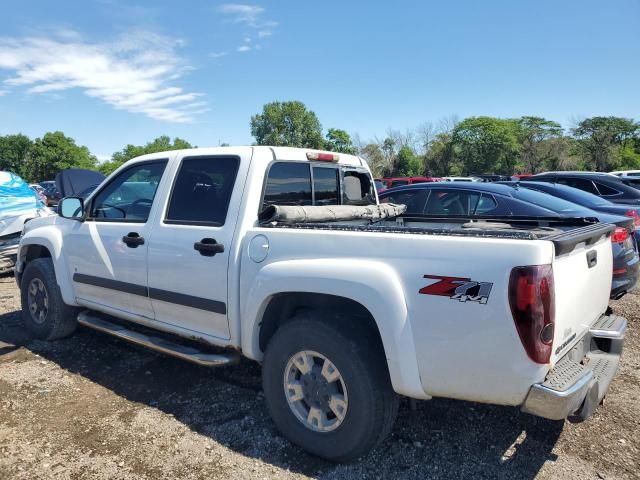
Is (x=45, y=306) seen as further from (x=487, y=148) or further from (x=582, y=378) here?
(x=487, y=148)

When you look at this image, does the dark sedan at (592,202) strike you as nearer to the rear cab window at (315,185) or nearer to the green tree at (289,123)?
the rear cab window at (315,185)

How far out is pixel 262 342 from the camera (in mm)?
3223

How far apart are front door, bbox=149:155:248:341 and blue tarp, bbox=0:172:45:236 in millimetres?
5455

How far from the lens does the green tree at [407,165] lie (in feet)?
182

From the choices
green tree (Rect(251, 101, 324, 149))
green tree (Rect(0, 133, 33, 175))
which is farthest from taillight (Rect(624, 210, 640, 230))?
green tree (Rect(0, 133, 33, 175))

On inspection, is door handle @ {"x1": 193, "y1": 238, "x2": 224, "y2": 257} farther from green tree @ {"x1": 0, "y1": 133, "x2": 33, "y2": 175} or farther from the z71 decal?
green tree @ {"x1": 0, "y1": 133, "x2": 33, "y2": 175}

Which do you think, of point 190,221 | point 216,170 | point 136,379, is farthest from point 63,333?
point 216,170

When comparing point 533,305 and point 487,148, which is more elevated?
point 487,148

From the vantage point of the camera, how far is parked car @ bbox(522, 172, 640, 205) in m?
9.72

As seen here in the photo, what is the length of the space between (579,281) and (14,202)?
8305 mm

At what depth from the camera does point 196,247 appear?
11.0 feet

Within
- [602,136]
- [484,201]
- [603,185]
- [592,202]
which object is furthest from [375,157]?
[484,201]

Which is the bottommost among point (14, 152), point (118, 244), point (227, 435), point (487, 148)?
point (227, 435)

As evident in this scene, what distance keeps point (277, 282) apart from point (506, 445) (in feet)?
5.87
